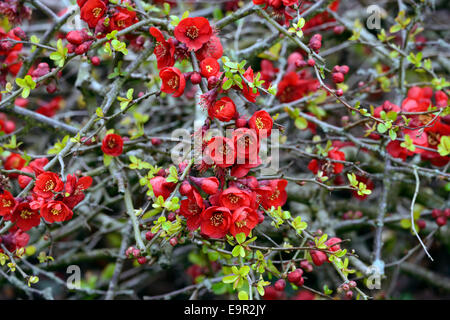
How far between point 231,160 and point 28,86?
71 cm

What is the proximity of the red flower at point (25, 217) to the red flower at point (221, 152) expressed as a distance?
1.99 ft

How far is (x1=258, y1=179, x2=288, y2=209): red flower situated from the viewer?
122 cm

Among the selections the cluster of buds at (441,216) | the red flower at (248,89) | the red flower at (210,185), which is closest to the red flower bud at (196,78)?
the red flower at (248,89)

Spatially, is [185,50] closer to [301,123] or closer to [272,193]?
A: [272,193]

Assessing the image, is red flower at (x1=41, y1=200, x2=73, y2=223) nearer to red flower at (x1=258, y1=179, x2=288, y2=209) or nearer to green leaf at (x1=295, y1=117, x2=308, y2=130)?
red flower at (x1=258, y1=179, x2=288, y2=209)

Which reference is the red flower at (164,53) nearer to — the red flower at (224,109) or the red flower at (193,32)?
the red flower at (193,32)

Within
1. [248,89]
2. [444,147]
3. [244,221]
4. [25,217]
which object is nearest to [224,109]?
[248,89]

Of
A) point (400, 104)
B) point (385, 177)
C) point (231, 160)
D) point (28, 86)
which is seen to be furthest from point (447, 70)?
point (28, 86)

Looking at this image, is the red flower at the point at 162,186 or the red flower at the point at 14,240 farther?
the red flower at the point at 14,240

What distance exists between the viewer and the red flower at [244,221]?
1.12 m

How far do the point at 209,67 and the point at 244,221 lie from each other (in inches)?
16.9

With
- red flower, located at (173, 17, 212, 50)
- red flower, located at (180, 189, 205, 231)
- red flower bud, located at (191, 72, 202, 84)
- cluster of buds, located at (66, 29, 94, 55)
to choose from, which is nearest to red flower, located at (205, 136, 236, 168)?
red flower, located at (180, 189, 205, 231)

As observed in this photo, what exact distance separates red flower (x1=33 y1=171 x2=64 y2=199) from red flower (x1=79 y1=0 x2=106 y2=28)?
0.51 meters

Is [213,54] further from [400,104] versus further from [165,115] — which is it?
[165,115]
